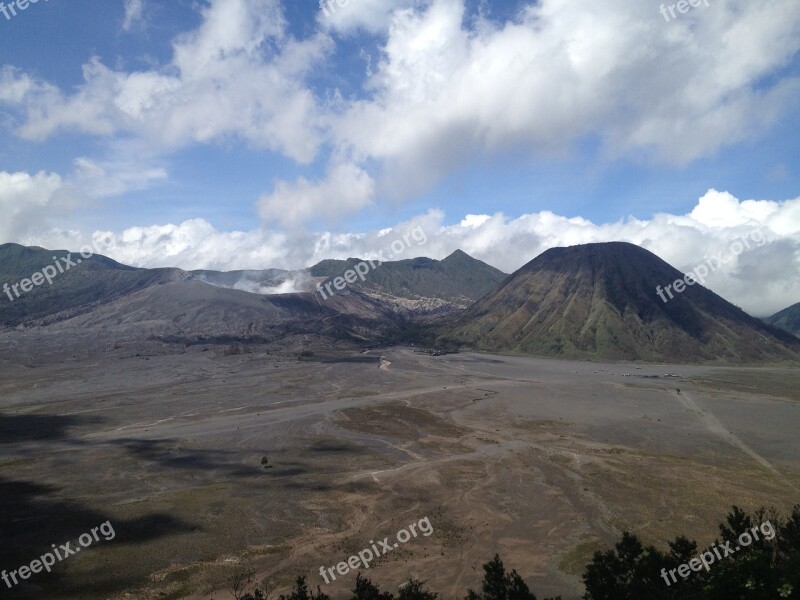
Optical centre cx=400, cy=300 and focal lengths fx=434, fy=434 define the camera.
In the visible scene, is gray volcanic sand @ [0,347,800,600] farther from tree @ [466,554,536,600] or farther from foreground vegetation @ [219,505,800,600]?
tree @ [466,554,536,600]

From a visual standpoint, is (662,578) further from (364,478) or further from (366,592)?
(364,478)

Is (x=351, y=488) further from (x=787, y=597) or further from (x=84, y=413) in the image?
(x=84, y=413)

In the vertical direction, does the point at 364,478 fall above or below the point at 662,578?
above

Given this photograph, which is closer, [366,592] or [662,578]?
[366,592]

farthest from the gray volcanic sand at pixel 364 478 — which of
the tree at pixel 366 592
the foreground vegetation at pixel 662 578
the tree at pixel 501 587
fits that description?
the tree at pixel 366 592

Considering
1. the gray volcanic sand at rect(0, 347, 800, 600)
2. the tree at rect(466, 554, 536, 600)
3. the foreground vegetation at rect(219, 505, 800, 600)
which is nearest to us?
the foreground vegetation at rect(219, 505, 800, 600)

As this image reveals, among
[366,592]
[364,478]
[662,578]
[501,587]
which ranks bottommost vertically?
[662,578]

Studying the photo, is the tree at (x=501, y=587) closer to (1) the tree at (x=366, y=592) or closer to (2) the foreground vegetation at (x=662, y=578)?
(2) the foreground vegetation at (x=662, y=578)

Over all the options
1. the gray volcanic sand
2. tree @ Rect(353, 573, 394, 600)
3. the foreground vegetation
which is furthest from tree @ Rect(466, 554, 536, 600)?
the gray volcanic sand

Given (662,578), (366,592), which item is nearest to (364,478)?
(366,592)
